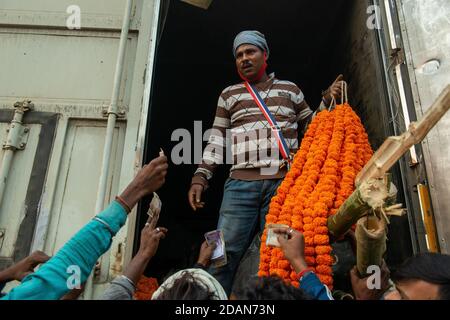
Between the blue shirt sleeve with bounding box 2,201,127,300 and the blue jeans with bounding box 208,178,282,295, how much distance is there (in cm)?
91

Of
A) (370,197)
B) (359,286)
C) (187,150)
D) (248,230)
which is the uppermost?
(187,150)

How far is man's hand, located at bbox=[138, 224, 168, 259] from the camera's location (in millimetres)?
2025

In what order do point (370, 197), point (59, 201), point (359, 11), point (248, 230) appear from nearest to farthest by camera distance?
point (370, 197) < point (59, 201) < point (248, 230) < point (359, 11)

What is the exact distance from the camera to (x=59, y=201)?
7.50 ft

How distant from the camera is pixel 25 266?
1.84m

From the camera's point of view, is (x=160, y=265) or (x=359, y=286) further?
(x=160, y=265)

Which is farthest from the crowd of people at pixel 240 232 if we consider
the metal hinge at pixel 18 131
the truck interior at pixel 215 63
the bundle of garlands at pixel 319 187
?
the metal hinge at pixel 18 131

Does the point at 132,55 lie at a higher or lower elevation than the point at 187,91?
lower

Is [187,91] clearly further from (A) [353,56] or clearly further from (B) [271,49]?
(A) [353,56]

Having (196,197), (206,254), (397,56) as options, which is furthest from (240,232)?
(397,56)

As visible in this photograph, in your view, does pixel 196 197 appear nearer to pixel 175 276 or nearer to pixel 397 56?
pixel 175 276

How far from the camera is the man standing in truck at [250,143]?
245 centimetres

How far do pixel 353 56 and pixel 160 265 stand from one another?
230cm

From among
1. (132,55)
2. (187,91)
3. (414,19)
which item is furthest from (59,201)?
(187,91)
